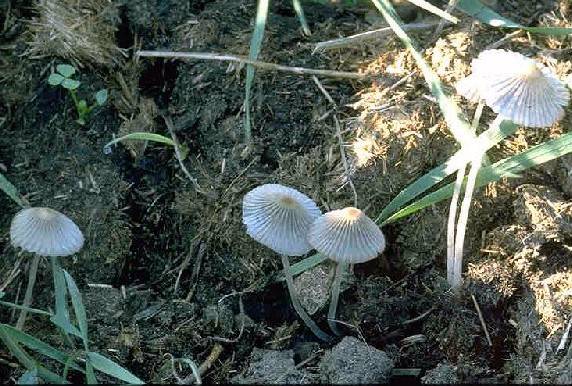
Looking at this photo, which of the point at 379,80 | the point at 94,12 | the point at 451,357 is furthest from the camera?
the point at 94,12

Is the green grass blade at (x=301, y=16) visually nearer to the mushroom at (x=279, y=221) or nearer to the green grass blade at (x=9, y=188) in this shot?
the mushroom at (x=279, y=221)

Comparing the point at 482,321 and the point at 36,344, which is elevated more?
the point at 482,321

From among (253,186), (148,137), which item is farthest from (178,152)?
(253,186)

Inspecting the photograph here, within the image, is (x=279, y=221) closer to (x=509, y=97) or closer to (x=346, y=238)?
(x=346, y=238)

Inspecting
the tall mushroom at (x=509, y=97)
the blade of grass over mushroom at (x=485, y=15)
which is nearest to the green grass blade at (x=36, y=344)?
the tall mushroom at (x=509, y=97)

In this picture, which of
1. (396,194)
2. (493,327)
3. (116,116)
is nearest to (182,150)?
(116,116)

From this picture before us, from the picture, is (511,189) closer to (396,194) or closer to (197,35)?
(396,194)
